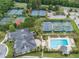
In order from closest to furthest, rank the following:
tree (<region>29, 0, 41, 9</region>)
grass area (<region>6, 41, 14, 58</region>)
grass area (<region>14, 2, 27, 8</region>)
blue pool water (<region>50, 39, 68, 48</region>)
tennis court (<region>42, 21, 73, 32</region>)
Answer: grass area (<region>6, 41, 14, 58</region>)
blue pool water (<region>50, 39, 68, 48</region>)
tennis court (<region>42, 21, 73, 32</region>)
tree (<region>29, 0, 41, 9</region>)
grass area (<region>14, 2, 27, 8</region>)

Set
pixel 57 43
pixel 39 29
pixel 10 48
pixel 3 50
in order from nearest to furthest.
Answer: pixel 3 50, pixel 10 48, pixel 57 43, pixel 39 29

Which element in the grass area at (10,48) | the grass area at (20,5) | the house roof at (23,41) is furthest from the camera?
the grass area at (20,5)

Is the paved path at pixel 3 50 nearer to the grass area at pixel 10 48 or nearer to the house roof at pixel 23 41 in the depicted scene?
the grass area at pixel 10 48

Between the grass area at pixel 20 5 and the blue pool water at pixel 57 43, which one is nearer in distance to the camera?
the blue pool water at pixel 57 43

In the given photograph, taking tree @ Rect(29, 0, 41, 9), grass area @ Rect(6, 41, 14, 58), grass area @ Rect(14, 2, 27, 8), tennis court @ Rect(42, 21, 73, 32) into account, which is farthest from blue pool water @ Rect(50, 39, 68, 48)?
grass area @ Rect(14, 2, 27, 8)

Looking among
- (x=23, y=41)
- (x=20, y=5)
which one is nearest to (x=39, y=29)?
(x=23, y=41)

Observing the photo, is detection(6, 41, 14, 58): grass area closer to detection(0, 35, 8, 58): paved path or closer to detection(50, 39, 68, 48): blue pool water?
detection(0, 35, 8, 58): paved path

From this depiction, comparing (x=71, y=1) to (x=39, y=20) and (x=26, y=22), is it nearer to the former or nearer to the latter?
(x=39, y=20)

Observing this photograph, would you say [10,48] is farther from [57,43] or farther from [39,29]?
[57,43]

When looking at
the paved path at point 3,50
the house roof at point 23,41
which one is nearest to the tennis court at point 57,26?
the house roof at point 23,41
